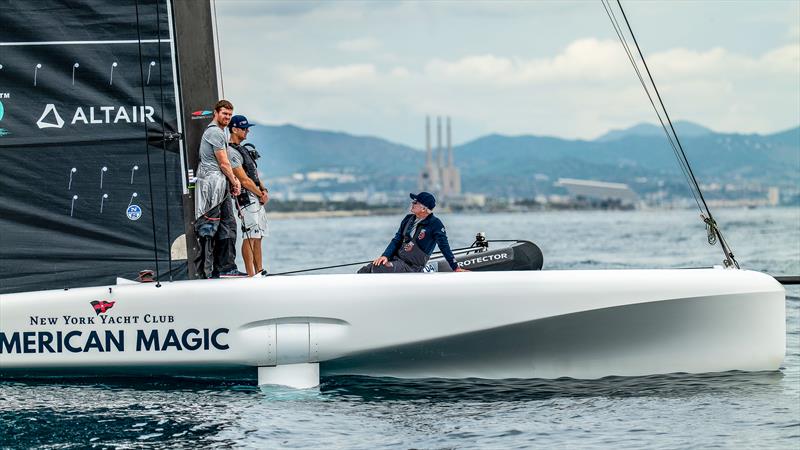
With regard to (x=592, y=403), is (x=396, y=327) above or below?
above

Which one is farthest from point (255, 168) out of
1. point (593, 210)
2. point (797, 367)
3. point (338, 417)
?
point (593, 210)

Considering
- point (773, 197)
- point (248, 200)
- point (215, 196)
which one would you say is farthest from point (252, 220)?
point (773, 197)

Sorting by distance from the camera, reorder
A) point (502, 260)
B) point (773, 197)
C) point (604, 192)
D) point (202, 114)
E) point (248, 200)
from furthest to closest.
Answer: point (604, 192) < point (773, 197) < point (502, 260) < point (202, 114) < point (248, 200)

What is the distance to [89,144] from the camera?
7.73 m

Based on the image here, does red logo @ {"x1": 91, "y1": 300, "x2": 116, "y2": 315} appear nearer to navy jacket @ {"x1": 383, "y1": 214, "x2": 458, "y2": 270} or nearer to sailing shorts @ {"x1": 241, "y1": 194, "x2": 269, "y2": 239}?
sailing shorts @ {"x1": 241, "y1": 194, "x2": 269, "y2": 239}

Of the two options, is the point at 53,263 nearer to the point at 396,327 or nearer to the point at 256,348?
the point at 256,348

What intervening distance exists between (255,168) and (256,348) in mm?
1288

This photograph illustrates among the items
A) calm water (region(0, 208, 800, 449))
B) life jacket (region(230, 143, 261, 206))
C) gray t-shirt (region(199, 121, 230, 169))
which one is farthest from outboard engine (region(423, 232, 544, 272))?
gray t-shirt (region(199, 121, 230, 169))

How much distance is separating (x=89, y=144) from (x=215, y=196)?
914mm

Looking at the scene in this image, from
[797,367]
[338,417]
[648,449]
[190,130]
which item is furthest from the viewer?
[797,367]

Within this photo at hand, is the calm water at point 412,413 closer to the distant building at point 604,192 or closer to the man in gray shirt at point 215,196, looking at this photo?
the man in gray shirt at point 215,196

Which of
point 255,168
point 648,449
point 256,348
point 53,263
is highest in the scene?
point 255,168

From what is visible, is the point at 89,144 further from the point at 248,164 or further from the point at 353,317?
the point at 353,317

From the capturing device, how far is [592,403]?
23.3 feet
